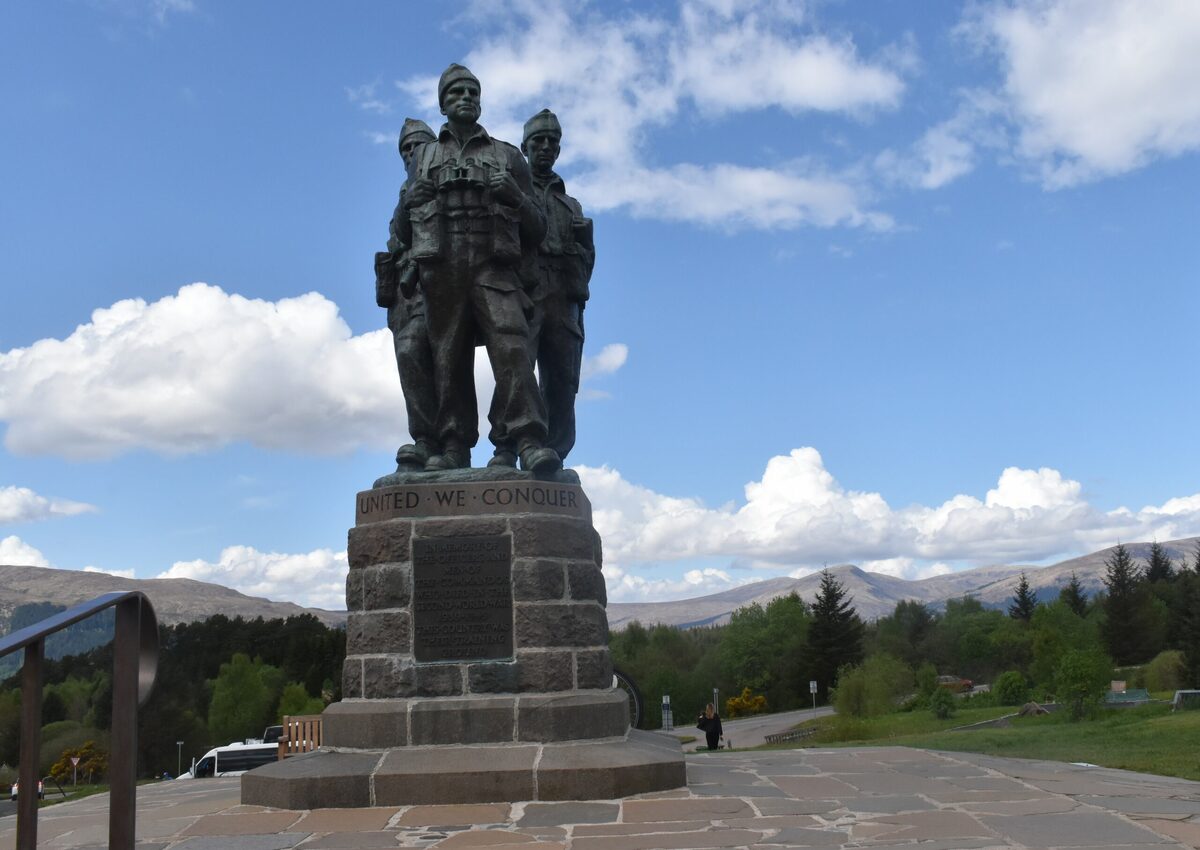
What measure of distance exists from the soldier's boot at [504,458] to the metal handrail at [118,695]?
4.02m

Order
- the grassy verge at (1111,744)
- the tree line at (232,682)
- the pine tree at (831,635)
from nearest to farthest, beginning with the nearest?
the grassy verge at (1111,744) < the tree line at (232,682) < the pine tree at (831,635)

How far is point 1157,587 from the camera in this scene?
225ft

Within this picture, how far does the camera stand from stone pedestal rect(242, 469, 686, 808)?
19.5ft

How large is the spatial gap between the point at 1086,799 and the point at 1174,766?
106 inches

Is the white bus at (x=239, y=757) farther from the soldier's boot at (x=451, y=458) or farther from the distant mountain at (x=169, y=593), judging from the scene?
the distant mountain at (x=169, y=593)

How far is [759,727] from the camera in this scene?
4644 centimetres

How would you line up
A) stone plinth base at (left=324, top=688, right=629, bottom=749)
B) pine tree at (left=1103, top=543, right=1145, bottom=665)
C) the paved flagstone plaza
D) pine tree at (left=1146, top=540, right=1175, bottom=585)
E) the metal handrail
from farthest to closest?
pine tree at (left=1146, top=540, right=1175, bottom=585) → pine tree at (left=1103, top=543, right=1145, bottom=665) → stone plinth base at (left=324, top=688, right=629, bottom=749) → the paved flagstone plaza → the metal handrail

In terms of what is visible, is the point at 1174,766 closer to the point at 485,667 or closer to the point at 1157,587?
the point at 485,667

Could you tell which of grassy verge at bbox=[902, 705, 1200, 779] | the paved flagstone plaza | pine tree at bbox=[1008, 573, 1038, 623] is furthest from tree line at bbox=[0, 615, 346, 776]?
pine tree at bbox=[1008, 573, 1038, 623]

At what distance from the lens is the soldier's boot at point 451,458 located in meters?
7.30

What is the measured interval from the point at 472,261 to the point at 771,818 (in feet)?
12.6

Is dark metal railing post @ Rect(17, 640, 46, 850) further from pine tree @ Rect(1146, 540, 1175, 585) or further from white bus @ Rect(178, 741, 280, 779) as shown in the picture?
pine tree @ Rect(1146, 540, 1175, 585)

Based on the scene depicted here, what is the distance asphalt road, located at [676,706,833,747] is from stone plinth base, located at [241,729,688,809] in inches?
1235

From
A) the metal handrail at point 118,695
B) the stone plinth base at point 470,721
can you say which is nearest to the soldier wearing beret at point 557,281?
the stone plinth base at point 470,721
